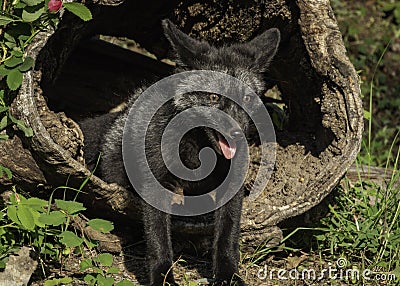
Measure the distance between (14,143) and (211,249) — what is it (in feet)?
5.08

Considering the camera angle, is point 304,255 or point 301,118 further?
point 301,118

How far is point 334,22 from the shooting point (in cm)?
449

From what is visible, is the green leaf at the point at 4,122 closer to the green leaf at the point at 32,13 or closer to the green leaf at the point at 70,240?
the green leaf at the point at 32,13

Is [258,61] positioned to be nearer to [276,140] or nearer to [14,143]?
[276,140]

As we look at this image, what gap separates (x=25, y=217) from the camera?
3.71m

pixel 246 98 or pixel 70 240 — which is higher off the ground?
pixel 246 98

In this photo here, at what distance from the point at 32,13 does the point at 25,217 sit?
110 centimetres

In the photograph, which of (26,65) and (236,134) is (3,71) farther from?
(236,134)

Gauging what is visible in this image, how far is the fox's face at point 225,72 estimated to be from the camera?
13.6 feet

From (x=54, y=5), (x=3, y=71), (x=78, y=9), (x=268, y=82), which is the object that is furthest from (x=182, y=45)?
(x=268, y=82)

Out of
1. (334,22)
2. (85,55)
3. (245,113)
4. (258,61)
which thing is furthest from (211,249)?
(85,55)

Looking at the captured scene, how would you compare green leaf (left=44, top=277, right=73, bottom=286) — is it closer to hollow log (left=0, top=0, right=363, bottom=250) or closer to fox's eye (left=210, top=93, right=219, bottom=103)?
hollow log (left=0, top=0, right=363, bottom=250)

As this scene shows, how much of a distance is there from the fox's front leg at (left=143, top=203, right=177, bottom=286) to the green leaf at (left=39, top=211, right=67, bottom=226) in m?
0.62

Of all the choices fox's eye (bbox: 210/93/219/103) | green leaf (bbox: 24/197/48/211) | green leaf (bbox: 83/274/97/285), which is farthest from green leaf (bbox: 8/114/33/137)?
fox's eye (bbox: 210/93/219/103)
